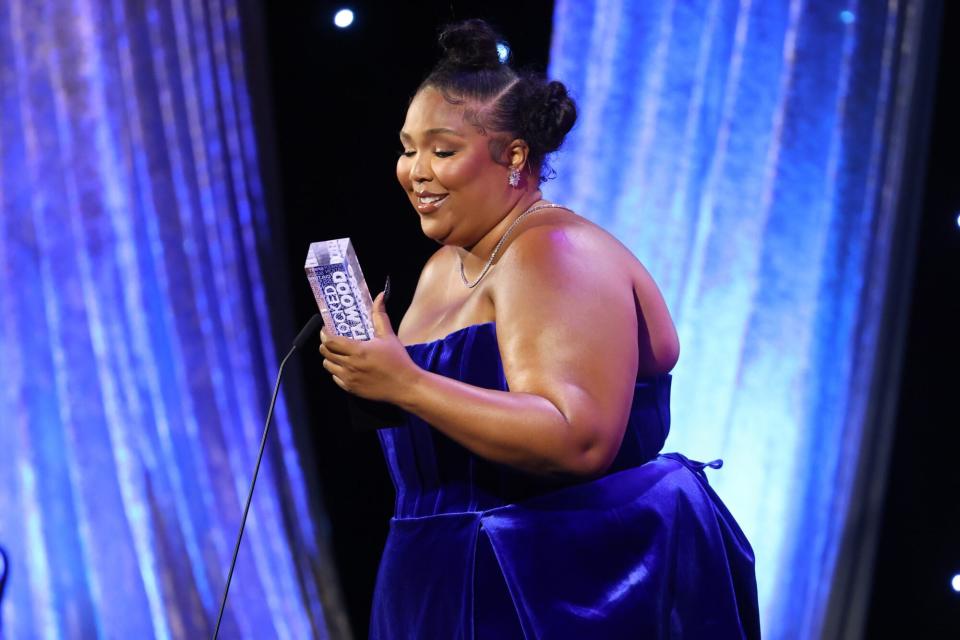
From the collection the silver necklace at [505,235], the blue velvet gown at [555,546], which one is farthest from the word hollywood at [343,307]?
the silver necklace at [505,235]

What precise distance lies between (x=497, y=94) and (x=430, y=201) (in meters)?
0.19

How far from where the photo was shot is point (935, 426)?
295 centimetres

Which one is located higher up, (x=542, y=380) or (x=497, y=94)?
(x=497, y=94)

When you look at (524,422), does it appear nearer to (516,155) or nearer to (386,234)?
(516,155)

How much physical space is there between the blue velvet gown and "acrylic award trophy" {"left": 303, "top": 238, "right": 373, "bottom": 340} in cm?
19

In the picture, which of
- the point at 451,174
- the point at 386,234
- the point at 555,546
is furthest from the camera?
the point at 386,234

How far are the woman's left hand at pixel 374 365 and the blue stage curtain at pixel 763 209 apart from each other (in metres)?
1.80

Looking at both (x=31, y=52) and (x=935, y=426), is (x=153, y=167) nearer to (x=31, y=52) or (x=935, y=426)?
(x=31, y=52)

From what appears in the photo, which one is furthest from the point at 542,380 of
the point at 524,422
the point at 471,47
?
the point at 471,47

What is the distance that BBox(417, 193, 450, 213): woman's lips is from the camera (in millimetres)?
1479

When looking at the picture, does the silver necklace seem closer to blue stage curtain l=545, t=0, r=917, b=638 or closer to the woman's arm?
the woman's arm

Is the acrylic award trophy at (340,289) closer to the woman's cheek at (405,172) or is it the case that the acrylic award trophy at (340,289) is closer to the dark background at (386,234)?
the woman's cheek at (405,172)

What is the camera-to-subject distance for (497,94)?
150 cm

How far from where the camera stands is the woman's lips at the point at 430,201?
148cm
